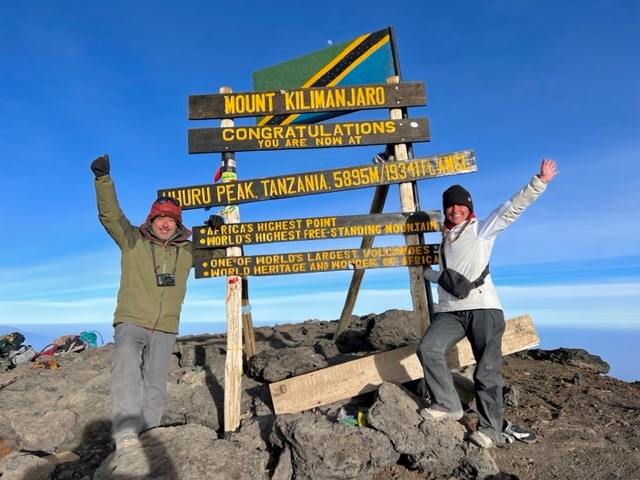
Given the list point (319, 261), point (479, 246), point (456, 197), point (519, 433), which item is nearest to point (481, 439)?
point (519, 433)

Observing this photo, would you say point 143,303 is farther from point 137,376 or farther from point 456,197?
point 456,197

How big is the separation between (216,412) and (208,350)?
242cm

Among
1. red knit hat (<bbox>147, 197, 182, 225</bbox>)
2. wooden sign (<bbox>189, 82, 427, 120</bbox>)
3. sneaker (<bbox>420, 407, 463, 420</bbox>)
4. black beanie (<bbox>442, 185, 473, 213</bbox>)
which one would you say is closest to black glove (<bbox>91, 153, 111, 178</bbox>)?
red knit hat (<bbox>147, 197, 182, 225</bbox>)

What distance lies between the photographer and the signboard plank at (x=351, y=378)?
5945 mm

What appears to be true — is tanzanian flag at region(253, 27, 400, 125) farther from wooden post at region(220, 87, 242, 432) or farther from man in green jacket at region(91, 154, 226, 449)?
man in green jacket at region(91, 154, 226, 449)

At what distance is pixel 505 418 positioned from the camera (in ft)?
19.9

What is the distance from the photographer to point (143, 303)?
5375 mm

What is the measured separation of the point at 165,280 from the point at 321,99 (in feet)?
11.2

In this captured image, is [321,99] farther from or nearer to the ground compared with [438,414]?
farther from the ground

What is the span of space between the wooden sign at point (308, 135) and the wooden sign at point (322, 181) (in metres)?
0.40

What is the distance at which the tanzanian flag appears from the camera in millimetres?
7203

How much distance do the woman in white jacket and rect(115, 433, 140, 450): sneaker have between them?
10.1 ft

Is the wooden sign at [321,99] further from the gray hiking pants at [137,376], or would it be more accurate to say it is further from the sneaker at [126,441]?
the sneaker at [126,441]

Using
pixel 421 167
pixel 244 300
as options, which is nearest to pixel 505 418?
pixel 421 167
